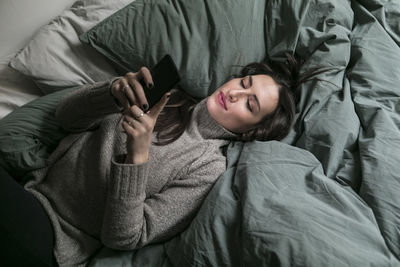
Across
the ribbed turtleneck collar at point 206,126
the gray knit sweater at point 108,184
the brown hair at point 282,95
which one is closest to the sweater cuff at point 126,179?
the gray knit sweater at point 108,184

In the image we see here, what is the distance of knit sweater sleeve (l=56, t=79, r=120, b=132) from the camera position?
2.78ft

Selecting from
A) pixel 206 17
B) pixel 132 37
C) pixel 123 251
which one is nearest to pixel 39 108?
pixel 132 37

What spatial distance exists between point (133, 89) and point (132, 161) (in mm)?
168

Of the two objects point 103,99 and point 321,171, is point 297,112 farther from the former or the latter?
point 103,99

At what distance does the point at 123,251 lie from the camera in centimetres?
82

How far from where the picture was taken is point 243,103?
38.0 inches

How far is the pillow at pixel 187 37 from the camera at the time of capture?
3.40 ft

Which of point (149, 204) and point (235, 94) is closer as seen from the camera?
point (149, 204)

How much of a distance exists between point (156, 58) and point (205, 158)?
0.38 meters

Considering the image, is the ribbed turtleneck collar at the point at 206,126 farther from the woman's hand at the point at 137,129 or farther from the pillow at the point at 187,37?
the woman's hand at the point at 137,129

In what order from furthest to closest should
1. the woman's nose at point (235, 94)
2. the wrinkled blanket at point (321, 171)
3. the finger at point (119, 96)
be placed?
the woman's nose at point (235, 94) < the finger at point (119, 96) < the wrinkled blanket at point (321, 171)

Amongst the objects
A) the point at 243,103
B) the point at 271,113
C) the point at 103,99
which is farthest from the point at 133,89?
the point at 271,113

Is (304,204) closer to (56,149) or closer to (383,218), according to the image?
(383,218)

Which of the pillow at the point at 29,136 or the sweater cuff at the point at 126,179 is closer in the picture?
the sweater cuff at the point at 126,179
